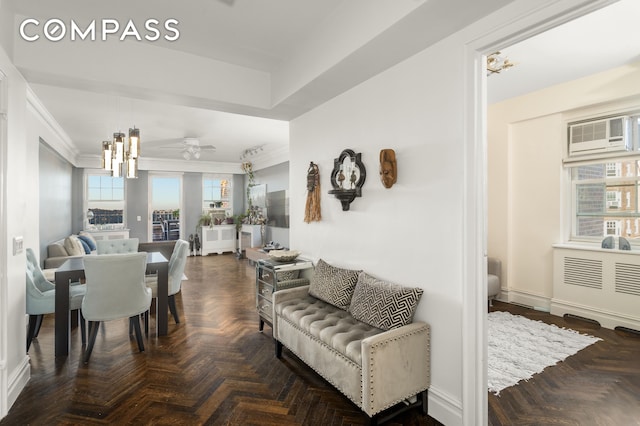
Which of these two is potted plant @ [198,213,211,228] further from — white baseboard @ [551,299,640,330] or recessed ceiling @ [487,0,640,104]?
white baseboard @ [551,299,640,330]

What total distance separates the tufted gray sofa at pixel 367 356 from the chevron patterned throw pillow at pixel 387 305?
0.20 ft

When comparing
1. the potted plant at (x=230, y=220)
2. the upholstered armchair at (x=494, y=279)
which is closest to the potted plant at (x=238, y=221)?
the potted plant at (x=230, y=220)

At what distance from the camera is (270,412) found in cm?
217

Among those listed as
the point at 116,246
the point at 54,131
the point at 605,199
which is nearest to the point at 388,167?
the point at 605,199

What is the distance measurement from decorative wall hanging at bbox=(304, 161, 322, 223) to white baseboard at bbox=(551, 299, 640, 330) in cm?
330

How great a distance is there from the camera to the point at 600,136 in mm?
3875

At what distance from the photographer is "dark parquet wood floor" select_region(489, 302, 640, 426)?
2080 mm

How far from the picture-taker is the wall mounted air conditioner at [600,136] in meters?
3.70

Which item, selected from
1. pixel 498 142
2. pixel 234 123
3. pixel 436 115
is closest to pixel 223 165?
pixel 234 123

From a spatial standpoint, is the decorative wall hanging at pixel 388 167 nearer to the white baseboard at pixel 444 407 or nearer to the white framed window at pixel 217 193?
the white baseboard at pixel 444 407

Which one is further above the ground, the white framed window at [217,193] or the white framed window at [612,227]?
the white framed window at [217,193]

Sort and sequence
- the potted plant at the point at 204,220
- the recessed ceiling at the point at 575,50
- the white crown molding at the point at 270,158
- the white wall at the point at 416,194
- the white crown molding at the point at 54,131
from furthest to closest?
the potted plant at the point at 204,220
the white crown molding at the point at 270,158
the white crown molding at the point at 54,131
the recessed ceiling at the point at 575,50
the white wall at the point at 416,194

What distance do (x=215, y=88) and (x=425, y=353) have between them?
298cm

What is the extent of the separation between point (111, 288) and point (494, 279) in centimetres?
454
